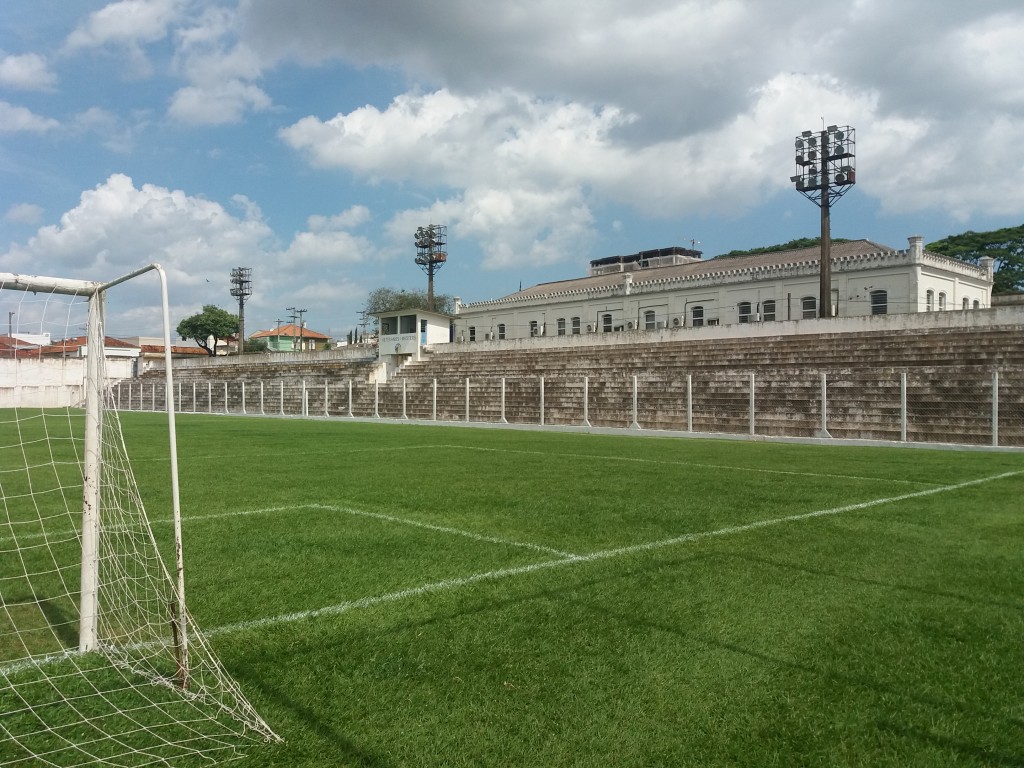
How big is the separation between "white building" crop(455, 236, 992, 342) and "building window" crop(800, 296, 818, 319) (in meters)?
0.05

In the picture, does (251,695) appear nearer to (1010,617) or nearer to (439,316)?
(1010,617)

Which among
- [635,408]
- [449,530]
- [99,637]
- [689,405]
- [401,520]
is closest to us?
[99,637]

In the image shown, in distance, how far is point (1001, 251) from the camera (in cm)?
5556

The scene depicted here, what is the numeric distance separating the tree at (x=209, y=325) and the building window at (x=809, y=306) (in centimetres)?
5513

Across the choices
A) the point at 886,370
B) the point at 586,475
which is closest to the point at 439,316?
the point at 886,370

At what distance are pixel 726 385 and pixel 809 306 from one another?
21.6m

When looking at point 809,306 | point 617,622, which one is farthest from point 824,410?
point 809,306

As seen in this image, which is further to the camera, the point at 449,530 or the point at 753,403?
the point at 753,403

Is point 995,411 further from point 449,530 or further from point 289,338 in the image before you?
point 289,338

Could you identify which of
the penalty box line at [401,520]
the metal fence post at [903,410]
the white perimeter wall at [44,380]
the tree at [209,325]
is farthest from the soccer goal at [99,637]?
the tree at [209,325]

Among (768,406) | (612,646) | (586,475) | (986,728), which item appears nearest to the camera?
(986,728)

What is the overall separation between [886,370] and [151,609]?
18.8m

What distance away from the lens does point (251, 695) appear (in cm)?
317

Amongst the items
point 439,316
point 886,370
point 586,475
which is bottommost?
point 586,475
